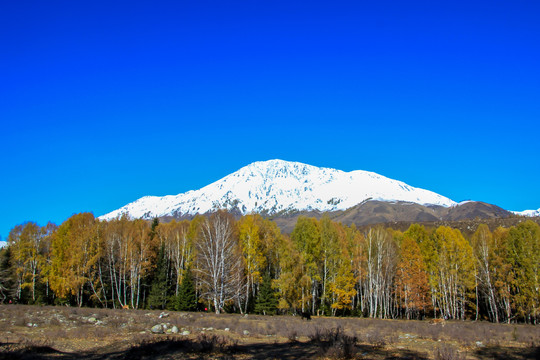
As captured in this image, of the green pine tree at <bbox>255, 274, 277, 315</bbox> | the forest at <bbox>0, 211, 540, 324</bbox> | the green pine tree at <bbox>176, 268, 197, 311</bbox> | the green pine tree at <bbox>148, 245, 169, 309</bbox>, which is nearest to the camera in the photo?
the green pine tree at <bbox>255, 274, 277, 315</bbox>

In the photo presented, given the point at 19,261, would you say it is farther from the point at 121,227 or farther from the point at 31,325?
the point at 31,325

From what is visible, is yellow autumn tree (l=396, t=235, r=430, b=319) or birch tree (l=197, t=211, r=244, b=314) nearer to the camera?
birch tree (l=197, t=211, r=244, b=314)

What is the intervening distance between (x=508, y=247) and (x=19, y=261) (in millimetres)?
70738

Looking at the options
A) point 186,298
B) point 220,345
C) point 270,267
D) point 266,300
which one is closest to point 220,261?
point 186,298

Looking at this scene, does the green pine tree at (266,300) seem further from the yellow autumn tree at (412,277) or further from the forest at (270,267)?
the yellow autumn tree at (412,277)

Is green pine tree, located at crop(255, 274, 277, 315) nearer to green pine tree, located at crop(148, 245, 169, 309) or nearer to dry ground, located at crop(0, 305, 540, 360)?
green pine tree, located at crop(148, 245, 169, 309)

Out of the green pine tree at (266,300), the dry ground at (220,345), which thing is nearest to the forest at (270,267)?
the green pine tree at (266,300)

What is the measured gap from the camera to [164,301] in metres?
49.9

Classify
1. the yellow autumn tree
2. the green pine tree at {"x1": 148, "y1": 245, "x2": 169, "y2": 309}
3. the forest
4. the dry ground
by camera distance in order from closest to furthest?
the dry ground → the forest → the green pine tree at {"x1": 148, "y1": 245, "x2": 169, "y2": 309} → the yellow autumn tree

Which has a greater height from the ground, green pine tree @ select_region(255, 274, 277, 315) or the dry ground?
the dry ground

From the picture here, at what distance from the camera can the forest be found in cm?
4578

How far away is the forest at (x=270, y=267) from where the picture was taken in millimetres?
45781

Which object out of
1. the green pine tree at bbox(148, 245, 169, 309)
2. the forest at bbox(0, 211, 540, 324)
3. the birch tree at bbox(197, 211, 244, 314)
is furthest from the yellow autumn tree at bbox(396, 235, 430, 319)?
the green pine tree at bbox(148, 245, 169, 309)

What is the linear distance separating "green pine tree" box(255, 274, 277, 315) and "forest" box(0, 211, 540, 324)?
0.12 m
